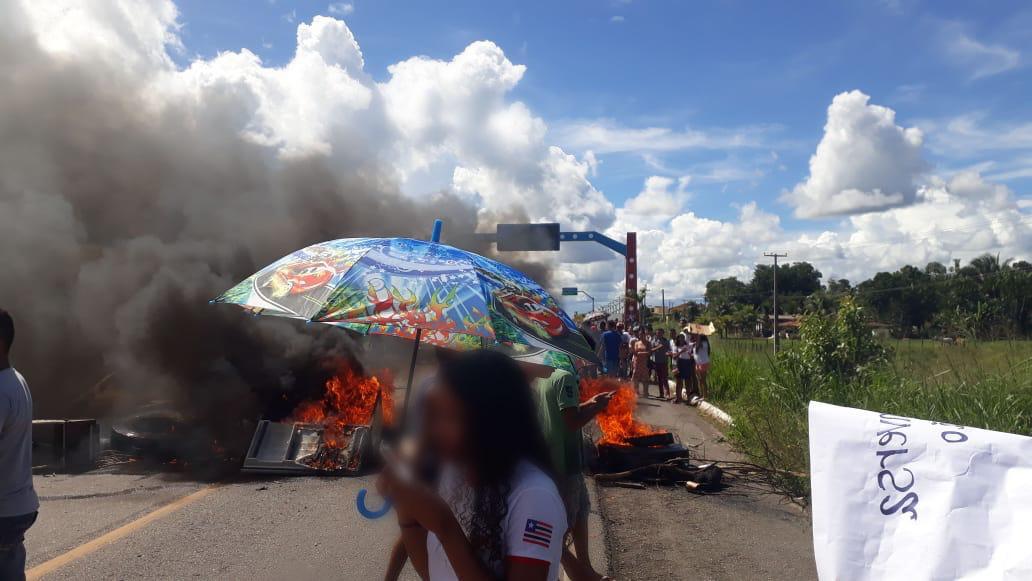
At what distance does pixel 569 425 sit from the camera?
14.6 feet

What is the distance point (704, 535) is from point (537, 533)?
15.9 feet

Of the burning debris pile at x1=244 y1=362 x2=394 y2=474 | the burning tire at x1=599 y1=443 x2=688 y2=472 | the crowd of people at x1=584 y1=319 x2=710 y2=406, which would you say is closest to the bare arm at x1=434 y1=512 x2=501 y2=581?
the burning debris pile at x1=244 y1=362 x2=394 y2=474

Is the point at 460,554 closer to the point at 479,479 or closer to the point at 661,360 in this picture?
the point at 479,479

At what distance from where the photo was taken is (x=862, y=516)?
2.64 m

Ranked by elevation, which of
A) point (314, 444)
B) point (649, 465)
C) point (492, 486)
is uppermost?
point (492, 486)

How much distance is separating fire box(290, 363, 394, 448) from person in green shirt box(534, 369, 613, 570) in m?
4.91

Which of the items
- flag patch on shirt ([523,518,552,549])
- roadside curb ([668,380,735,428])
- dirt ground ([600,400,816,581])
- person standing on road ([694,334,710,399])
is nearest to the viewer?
flag patch on shirt ([523,518,552,549])

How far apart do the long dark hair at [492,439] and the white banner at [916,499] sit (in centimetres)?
126

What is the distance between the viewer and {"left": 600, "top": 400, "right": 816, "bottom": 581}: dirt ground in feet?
17.9

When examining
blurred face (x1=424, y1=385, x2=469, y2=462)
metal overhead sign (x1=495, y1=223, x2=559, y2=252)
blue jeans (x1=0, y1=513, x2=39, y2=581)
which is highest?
metal overhead sign (x1=495, y1=223, x2=559, y2=252)

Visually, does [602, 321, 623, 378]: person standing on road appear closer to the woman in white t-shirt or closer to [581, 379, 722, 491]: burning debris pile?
[581, 379, 722, 491]: burning debris pile

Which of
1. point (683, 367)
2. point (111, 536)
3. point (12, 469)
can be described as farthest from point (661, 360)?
point (12, 469)

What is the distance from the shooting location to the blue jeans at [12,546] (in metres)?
3.22

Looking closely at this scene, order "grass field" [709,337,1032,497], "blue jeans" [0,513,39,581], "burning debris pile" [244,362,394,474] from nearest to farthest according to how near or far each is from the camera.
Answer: "blue jeans" [0,513,39,581] < "grass field" [709,337,1032,497] < "burning debris pile" [244,362,394,474]
